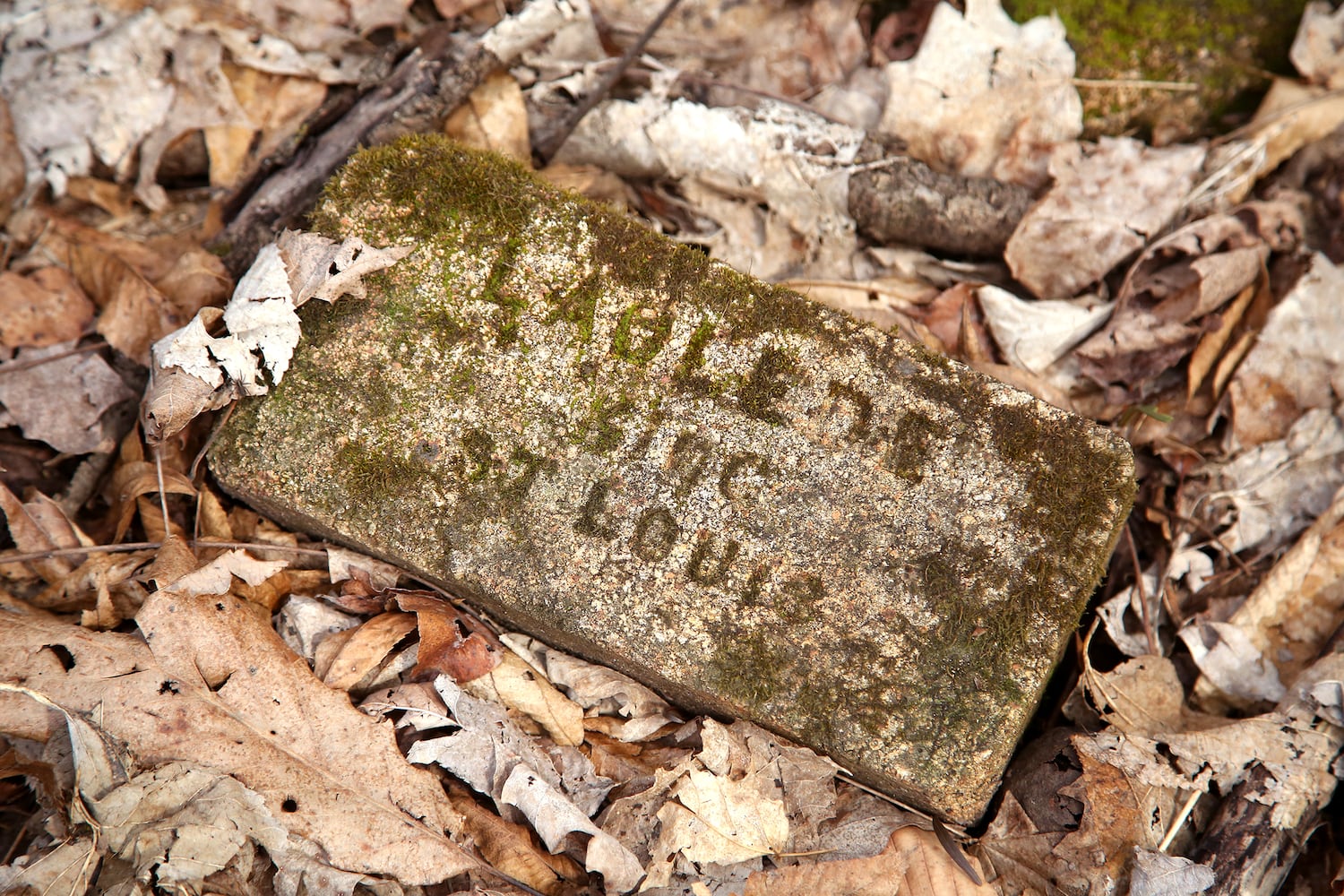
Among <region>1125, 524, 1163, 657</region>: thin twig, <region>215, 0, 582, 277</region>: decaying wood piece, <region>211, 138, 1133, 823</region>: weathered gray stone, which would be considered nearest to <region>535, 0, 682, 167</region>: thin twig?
<region>215, 0, 582, 277</region>: decaying wood piece

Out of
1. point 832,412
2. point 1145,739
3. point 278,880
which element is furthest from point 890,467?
point 278,880

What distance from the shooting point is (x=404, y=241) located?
7.37ft

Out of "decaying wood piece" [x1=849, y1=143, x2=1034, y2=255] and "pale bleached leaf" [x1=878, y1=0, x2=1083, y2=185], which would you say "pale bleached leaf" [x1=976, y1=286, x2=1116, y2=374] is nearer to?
"decaying wood piece" [x1=849, y1=143, x2=1034, y2=255]

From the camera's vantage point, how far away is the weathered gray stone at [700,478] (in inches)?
82.4

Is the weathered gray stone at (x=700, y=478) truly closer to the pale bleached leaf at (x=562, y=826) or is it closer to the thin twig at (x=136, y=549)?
the thin twig at (x=136, y=549)

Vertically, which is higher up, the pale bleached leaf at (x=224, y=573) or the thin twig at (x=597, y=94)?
the thin twig at (x=597, y=94)

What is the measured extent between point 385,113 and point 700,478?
1.61 m

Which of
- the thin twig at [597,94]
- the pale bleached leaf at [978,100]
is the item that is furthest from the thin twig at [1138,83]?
the thin twig at [597,94]

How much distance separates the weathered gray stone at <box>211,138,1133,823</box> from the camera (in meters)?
2.09

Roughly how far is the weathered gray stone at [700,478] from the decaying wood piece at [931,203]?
0.76 m

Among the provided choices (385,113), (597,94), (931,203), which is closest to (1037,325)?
(931,203)

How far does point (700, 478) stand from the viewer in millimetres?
2143

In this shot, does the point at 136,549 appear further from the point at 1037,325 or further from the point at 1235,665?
the point at 1235,665

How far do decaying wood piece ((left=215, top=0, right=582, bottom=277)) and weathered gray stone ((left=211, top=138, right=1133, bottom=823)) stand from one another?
429 millimetres
